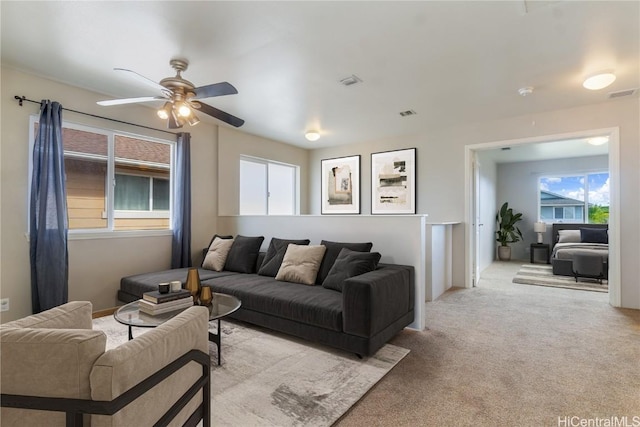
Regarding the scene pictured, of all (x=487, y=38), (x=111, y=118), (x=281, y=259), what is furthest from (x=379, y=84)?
(x=111, y=118)

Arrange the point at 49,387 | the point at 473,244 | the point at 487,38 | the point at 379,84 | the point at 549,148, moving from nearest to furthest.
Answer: the point at 49,387 < the point at 487,38 < the point at 379,84 < the point at 473,244 < the point at 549,148

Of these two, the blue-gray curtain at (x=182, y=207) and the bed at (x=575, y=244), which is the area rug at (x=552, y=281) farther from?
the blue-gray curtain at (x=182, y=207)

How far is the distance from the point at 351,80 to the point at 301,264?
6.72 ft

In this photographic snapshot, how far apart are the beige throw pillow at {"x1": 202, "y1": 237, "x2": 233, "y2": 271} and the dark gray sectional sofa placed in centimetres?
49

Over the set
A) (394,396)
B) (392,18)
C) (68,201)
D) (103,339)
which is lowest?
(394,396)

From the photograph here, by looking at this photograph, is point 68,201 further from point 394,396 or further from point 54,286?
point 394,396

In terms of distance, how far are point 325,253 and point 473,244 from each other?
282 centimetres

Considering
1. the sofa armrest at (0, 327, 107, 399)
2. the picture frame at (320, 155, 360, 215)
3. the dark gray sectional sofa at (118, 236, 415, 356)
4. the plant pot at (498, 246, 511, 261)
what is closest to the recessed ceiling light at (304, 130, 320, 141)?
the picture frame at (320, 155, 360, 215)

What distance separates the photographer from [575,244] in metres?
6.06


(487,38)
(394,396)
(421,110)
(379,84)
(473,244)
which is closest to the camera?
(394,396)

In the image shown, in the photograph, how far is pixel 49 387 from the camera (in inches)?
36.0

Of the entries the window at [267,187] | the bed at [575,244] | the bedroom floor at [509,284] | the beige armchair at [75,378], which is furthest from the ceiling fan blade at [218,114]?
the bed at [575,244]

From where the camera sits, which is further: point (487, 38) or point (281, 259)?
point (281, 259)

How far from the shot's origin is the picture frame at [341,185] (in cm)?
600
